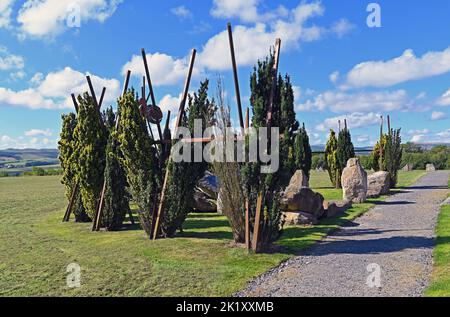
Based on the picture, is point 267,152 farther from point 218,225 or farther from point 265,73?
point 218,225

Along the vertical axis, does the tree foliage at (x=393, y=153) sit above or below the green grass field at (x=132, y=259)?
above

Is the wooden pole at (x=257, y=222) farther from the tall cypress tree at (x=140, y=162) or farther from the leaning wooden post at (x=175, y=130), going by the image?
the tall cypress tree at (x=140, y=162)

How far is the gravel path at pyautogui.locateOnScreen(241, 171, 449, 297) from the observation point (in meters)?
5.84

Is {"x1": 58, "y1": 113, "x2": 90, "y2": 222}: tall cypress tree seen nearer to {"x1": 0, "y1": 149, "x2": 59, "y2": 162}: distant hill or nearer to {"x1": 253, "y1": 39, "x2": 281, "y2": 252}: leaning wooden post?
{"x1": 253, "y1": 39, "x2": 281, "y2": 252}: leaning wooden post

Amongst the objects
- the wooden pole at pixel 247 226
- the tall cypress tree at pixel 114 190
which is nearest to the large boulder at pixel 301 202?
the wooden pole at pixel 247 226

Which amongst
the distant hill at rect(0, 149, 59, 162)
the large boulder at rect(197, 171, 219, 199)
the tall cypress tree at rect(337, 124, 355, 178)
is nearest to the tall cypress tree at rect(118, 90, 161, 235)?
the large boulder at rect(197, 171, 219, 199)

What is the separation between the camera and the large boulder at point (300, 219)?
11625 mm

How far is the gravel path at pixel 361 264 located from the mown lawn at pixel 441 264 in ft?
0.41

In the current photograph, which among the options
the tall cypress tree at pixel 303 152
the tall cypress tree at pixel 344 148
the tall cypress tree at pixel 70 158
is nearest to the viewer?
the tall cypress tree at pixel 70 158

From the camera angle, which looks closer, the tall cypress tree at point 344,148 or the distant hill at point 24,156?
the tall cypress tree at point 344,148

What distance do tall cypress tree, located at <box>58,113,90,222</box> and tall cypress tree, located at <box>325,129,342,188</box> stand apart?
49.8ft

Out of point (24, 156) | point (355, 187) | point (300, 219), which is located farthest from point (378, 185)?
point (24, 156)

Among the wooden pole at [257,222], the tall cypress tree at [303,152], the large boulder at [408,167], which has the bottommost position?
the wooden pole at [257,222]
